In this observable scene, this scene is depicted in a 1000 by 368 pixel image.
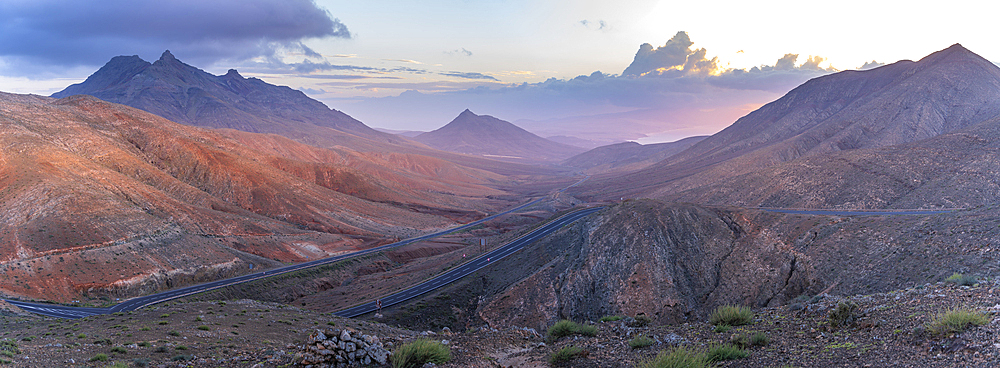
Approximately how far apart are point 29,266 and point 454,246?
1927 inches

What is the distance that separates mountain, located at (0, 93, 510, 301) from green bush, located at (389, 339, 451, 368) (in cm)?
4631

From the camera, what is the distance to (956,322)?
854 cm

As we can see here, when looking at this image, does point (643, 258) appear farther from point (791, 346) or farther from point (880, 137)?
point (880, 137)

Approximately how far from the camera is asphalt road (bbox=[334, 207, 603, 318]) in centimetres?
4062

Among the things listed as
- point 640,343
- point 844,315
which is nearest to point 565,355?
point 640,343

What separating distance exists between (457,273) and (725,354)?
1602 inches

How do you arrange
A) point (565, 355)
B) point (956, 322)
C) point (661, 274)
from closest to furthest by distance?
1. point (956, 322)
2. point (565, 355)
3. point (661, 274)

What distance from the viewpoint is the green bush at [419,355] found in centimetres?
1127

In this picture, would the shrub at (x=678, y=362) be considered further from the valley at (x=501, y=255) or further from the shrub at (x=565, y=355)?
the shrub at (x=565, y=355)

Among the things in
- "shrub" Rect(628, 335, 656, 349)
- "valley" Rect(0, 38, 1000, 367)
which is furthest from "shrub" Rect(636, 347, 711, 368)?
"shrub" Rect(628, 335, 656, 349)

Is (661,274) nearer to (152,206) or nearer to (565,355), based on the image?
(565,355)

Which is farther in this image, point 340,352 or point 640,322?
point 640,322

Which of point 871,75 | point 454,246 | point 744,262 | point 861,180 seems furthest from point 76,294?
point 871,75

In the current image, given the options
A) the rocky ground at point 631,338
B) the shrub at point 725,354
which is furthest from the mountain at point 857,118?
the shrub at point 725,354
